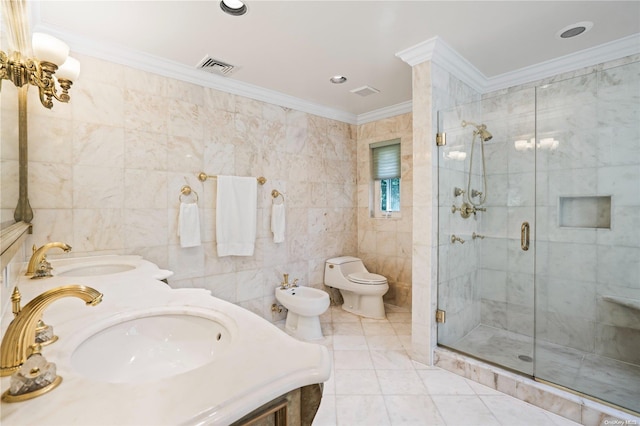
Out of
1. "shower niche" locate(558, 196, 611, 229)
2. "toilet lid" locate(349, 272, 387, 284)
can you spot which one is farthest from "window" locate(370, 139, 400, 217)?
"shower niche" locate(558, 196, 611, 229)

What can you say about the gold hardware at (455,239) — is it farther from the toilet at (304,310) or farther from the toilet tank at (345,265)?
the toilet tank at (345,265)

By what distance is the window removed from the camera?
3.58 m

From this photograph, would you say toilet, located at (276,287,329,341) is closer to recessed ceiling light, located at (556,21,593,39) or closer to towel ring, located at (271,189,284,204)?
towel ring, located at (271,189,284,204)

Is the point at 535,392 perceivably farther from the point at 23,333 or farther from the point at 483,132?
the point at 23,333

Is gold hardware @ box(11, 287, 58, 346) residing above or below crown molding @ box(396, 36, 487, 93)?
below

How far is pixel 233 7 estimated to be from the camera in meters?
1.74

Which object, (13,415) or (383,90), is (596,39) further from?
(13,415)

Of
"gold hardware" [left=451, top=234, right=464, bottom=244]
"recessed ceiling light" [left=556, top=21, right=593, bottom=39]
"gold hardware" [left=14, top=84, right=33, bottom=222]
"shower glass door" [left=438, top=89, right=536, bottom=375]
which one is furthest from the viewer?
"gold hardware" [left=451, top=234, right=464, bottom=244]

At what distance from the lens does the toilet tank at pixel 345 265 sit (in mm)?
→ 3385

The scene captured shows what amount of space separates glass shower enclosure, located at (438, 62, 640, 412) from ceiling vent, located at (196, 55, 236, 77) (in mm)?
1742

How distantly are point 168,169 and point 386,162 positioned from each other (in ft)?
7.81

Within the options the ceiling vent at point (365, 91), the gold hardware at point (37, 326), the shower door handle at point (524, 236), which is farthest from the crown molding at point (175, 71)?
the shower door handle at point (524, 236)

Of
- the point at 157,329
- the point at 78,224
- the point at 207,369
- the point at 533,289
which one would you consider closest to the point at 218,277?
the point at 78,224

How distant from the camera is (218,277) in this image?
2.65 meters
